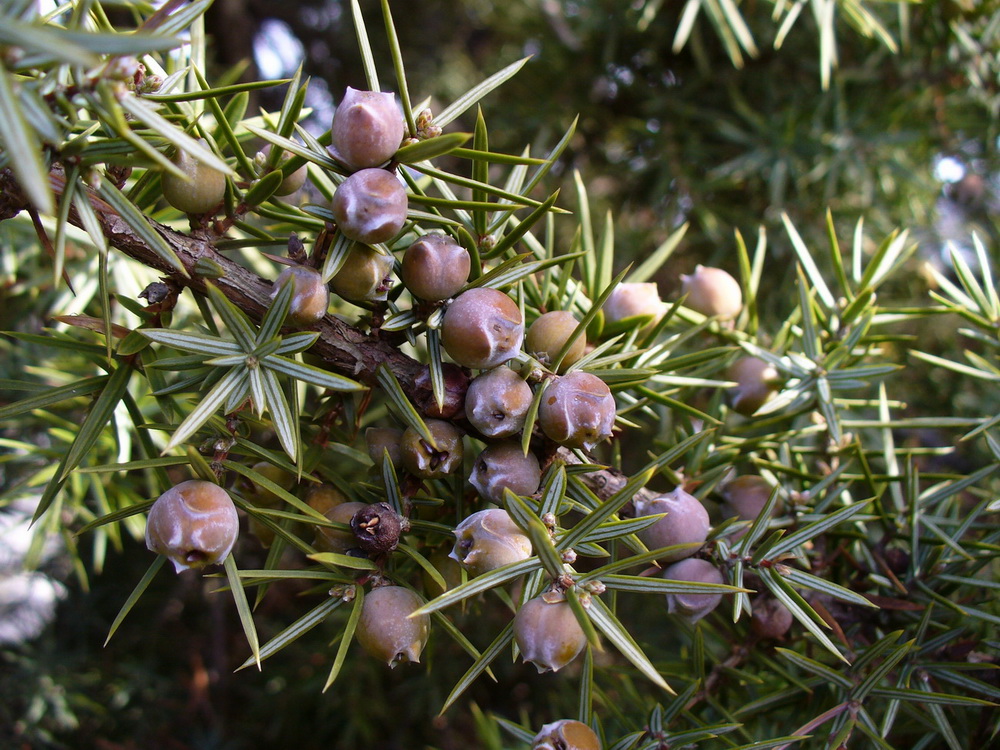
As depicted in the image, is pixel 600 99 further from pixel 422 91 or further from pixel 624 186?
pixel 422 91

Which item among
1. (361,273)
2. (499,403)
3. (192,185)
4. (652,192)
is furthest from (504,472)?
(652,192)

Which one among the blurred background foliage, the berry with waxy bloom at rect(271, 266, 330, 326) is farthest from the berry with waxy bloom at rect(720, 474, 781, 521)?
the blurred background foliage

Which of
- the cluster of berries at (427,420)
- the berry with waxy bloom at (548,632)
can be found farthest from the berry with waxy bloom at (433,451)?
the berry with waxy bloom at (548,632)

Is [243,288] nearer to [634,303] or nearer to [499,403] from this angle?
[499,403]

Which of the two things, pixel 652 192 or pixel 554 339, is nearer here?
pixel 554 339

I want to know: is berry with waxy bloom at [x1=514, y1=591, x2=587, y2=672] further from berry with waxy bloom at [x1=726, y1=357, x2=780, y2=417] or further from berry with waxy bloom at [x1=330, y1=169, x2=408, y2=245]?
berry with waxy bloom at [x1=726, y1=357, x2=780, y2=417]
